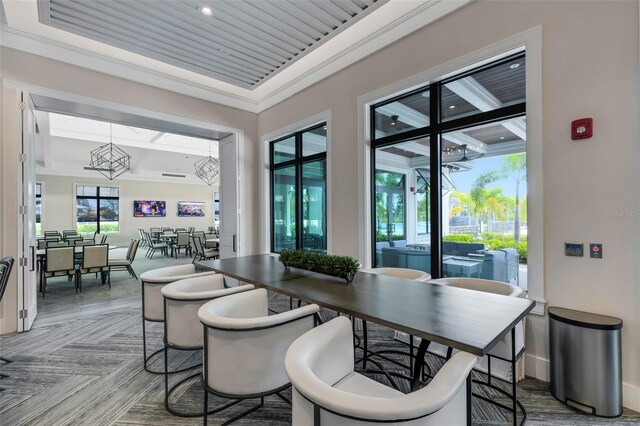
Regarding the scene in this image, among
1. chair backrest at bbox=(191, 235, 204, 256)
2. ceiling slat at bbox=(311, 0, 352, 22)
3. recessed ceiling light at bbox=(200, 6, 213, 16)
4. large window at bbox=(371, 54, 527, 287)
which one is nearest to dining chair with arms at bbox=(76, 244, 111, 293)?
chair backrest at bbox=(191, 235, 204, 256)

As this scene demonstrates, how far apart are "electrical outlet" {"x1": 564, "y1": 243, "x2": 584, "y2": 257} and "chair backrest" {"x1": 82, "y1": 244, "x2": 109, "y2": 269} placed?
6.99 meters

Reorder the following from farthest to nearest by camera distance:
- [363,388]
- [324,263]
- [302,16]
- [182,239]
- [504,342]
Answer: [182,239]
[302,16]
[324,263]
[504,342]
[363,388]

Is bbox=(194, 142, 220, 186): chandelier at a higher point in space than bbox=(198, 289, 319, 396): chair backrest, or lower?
higher

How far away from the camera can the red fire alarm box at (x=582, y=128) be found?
7.20 ft

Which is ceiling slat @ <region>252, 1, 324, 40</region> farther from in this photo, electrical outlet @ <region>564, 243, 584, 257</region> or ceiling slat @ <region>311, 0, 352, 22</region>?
electrical outlet @ <region>564, 243, 584, 257</region>

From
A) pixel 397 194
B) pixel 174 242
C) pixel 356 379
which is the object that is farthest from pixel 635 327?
pixel 174 242

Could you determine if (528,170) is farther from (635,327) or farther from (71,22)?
(71,22)

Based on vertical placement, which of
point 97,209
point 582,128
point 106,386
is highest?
point 582,128

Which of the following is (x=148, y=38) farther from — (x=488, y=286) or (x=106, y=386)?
(x=488, y=286)

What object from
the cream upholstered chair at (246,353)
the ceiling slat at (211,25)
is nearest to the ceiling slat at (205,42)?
the ceiling slat at (211,25)

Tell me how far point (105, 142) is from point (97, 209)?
13.9 feet

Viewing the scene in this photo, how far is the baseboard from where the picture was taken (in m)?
2.04

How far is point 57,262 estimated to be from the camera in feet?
17.1

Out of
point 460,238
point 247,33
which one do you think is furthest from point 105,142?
point 460,238
